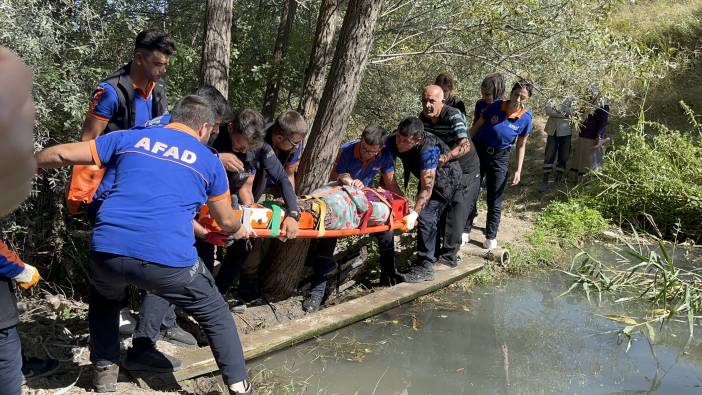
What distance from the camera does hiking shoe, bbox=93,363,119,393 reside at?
4.10 meters

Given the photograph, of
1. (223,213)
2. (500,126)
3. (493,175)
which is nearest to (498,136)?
(500,126)

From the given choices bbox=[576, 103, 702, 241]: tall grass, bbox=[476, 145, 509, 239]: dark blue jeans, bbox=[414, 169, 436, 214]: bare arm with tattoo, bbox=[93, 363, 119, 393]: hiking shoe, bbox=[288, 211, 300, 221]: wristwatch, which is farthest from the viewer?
bbox=[576, 103, 702, 241]: tall grass

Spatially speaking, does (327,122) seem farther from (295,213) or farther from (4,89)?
(4,89)

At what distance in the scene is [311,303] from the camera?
6.23m

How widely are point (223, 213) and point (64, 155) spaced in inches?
35.2

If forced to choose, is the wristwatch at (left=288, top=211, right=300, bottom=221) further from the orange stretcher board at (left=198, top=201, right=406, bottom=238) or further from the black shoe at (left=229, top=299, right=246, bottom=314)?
the black shoe at (left=229, top=299, right=246, bottom=314)

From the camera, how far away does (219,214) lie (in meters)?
3.99

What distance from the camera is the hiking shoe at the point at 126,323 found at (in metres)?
5.02

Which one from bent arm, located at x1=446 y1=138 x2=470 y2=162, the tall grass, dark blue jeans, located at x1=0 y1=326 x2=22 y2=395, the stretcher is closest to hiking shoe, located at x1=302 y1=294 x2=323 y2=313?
the stretcher

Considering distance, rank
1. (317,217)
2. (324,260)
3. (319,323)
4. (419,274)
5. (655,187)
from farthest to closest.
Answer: (655,187)
(419,274)
(324,260)
(317,217)
(319,323)

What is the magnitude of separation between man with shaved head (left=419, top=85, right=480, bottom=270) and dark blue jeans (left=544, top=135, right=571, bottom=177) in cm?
444

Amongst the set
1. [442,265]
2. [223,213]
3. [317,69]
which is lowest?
[442,265]

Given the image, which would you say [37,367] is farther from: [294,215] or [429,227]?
[429,227]

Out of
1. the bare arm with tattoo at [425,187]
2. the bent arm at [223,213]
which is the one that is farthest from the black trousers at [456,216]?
the bent arm at [223,213]
